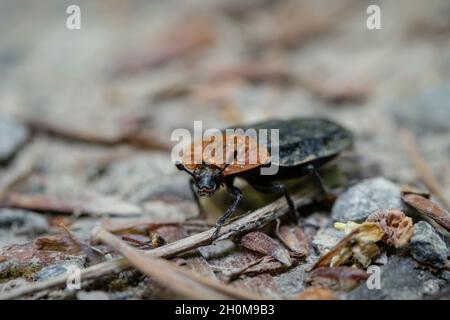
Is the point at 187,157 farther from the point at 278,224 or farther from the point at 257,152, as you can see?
the point at 278,224

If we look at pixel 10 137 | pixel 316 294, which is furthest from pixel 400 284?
pixel 10 137

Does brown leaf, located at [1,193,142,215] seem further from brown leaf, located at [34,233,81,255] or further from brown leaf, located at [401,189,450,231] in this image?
brown leaf, located at [401,189,450,231]

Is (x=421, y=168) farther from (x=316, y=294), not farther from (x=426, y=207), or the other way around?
(x=316, y=294)

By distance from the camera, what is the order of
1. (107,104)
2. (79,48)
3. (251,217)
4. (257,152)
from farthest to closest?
1. (79,48)
2. (107,104)
3. (257,152)
4. (251,217)

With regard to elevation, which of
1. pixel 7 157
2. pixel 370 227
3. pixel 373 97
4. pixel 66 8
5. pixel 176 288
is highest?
→ pixel 66 8

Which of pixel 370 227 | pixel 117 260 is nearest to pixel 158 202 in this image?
pixel 117 260

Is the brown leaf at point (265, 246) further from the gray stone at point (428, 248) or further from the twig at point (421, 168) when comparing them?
the twig at point (421, 168)

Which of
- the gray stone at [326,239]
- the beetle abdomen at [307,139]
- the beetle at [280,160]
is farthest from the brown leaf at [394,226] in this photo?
the beetle abdomen at [307,139]
